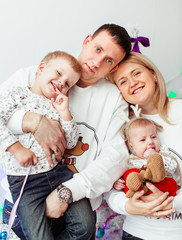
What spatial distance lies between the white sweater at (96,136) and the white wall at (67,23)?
0.48m

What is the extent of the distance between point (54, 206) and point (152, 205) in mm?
Answer: 501

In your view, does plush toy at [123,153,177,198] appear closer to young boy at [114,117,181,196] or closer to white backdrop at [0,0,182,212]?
young boy at [114,117,181,196]

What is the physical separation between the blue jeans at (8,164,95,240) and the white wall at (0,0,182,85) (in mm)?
1075

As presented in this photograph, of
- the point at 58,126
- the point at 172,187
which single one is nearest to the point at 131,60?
the point at 58,126

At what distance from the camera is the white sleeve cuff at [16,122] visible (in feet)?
4.81

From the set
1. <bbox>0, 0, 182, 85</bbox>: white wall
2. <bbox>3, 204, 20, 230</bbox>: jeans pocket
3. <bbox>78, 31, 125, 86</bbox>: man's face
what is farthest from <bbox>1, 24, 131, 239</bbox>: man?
<bbox>0, 0, 182, 85</bbox>: white wall

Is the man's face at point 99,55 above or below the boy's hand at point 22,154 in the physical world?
above

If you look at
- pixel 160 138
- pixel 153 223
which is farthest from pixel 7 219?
pixel 160 138

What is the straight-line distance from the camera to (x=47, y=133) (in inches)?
58.2

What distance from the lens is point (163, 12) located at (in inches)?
109

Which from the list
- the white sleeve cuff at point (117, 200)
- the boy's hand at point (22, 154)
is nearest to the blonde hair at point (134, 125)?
the white sleeve cuff at point (117, 200)

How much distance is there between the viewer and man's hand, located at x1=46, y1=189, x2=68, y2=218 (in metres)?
1.45

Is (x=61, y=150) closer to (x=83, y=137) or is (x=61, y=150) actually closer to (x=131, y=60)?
(x=83, y=137)

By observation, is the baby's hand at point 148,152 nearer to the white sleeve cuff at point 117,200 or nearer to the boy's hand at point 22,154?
the white sleeve cuff at point 117,200
